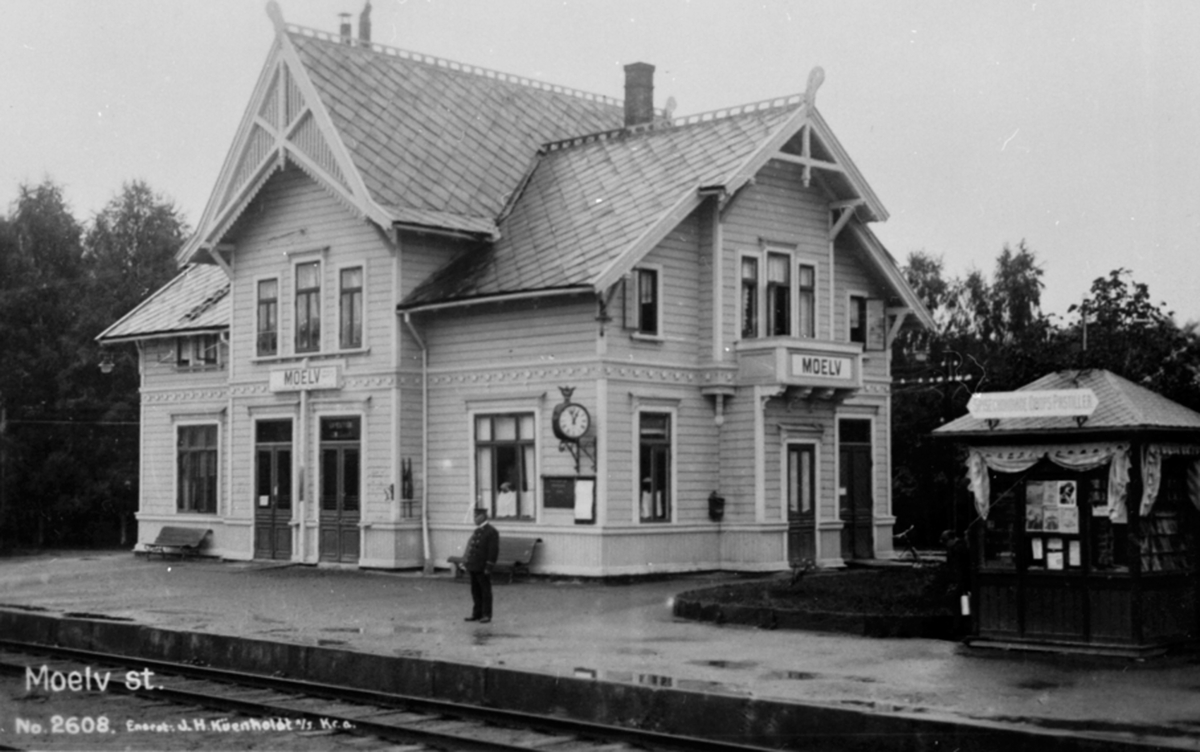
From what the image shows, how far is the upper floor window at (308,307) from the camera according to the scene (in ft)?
100

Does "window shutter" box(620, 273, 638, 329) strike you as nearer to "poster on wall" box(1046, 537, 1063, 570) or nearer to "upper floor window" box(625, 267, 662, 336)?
"upper floor window" box(625, 267, 662, 336)

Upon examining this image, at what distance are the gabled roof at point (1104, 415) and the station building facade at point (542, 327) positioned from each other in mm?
9673

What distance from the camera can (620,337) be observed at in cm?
2620

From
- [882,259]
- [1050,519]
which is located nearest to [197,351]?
[882,259]

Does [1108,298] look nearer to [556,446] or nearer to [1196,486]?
[1196,486]

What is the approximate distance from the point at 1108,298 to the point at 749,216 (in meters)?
11.1

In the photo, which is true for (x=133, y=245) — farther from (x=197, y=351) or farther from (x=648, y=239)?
(x=648, y=239)

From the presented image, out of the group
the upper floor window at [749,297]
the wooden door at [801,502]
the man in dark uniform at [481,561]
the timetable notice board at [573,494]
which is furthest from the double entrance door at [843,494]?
the man in dark uniform at [481,561]

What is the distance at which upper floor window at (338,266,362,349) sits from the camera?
29.6m

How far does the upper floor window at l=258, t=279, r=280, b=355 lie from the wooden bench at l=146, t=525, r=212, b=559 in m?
4.94

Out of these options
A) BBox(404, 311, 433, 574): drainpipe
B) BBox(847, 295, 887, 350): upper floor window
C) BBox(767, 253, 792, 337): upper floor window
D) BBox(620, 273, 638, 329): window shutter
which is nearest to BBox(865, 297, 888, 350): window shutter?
BBox(847, 295, 887, 350): upper floor window

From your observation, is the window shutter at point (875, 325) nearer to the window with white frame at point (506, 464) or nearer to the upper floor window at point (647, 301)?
the upper floor window at point (647, 301)

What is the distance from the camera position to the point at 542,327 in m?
26.9

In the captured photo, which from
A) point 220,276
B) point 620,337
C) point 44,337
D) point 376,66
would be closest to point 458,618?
point 620,337
